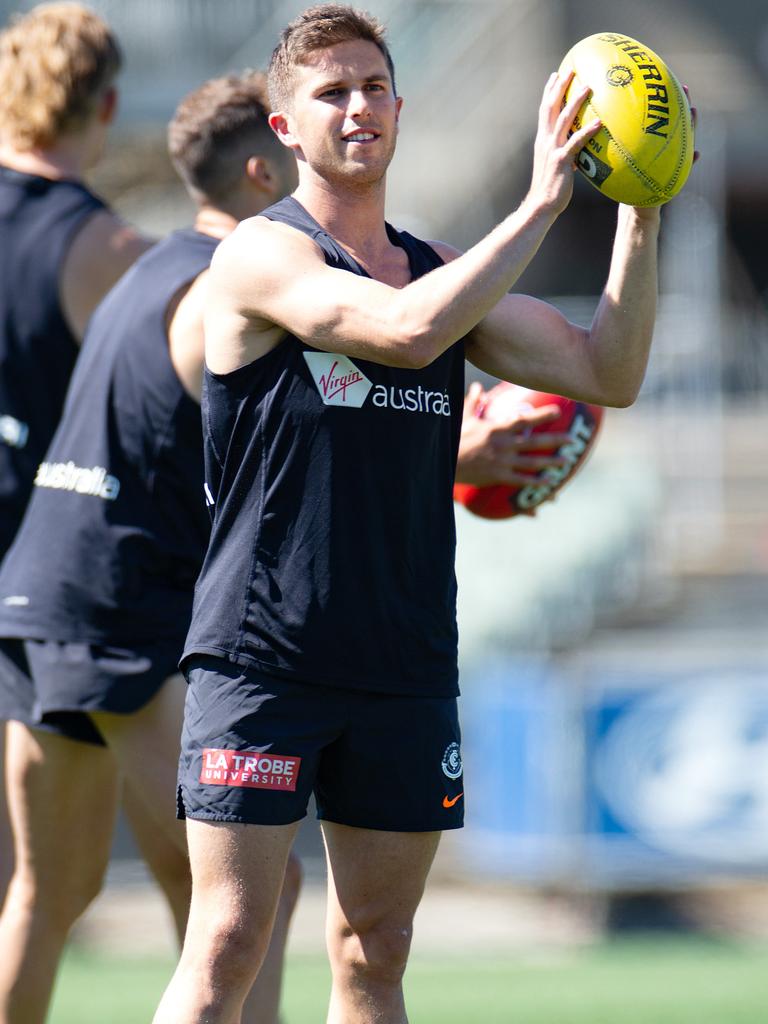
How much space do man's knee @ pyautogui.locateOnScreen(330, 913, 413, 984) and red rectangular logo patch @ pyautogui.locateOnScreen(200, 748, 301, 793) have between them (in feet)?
1.13

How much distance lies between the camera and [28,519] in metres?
4.20

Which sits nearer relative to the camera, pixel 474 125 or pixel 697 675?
pixel 697 675

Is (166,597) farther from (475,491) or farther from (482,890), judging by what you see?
(482,890)

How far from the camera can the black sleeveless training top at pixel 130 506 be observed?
158 inches

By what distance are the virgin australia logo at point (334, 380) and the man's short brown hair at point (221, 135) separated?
3.65 ft

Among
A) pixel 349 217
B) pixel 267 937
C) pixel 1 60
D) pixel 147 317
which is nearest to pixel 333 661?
pixel 267 937

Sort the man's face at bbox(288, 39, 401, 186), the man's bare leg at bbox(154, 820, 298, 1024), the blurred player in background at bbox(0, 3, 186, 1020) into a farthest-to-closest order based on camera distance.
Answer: the blurred player in background at bbox(0, 3, 186, 1020) < the man's face at bbox(288, 39, 401, 186) < the man's bare leg at bbox(154, 820, 298, 1024)

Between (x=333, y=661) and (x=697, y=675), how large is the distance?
5.10m

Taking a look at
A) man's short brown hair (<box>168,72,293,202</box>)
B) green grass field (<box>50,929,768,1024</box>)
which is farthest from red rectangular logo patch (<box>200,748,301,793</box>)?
green grass field (<box>50,929,768,1024</box>)

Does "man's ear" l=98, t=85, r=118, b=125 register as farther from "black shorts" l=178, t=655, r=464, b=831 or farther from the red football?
"black shorts" l=178, t=655, r=464, b=831

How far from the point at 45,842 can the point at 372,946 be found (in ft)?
3.72

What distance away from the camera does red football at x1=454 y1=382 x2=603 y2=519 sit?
14.0 ft

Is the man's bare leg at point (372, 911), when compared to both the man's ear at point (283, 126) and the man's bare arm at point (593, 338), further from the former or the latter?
the man's ear at point (283, 126)

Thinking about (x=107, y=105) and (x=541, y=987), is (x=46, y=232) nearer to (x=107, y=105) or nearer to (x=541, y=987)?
(x=107, y=105)
